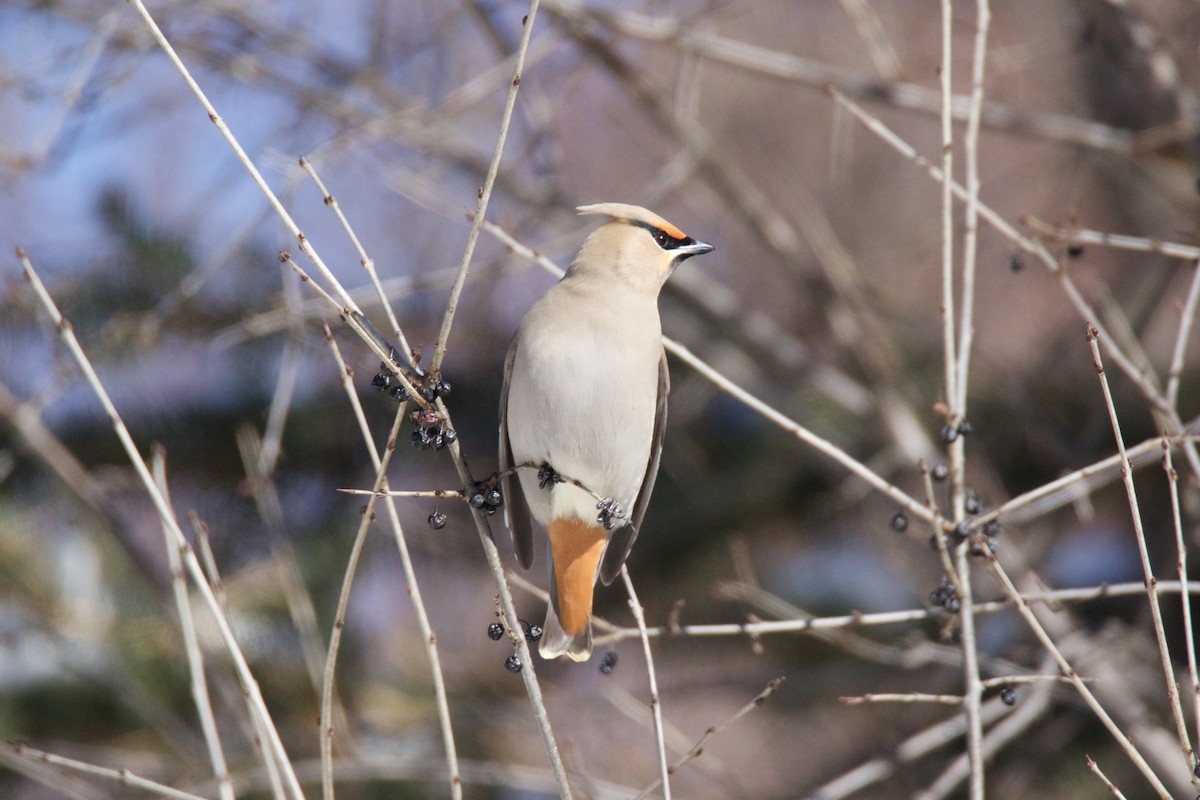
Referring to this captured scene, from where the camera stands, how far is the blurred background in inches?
168

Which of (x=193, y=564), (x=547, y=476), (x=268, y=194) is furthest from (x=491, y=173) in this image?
(x=547, y=476)

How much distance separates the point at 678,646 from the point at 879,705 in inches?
38.2

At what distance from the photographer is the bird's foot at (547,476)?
295cm

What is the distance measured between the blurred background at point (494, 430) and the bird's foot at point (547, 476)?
106 cm

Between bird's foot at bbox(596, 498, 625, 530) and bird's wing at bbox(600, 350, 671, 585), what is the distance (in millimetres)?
A: 100

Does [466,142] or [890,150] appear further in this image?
[890,150]

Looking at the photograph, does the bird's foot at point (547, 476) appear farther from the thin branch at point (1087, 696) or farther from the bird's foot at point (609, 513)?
the thin branch at point (1087, 696)

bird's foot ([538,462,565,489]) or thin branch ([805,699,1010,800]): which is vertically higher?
bird's foot ([538,462,565,489])

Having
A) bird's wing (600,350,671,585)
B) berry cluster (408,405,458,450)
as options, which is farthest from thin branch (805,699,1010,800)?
berry cluster (408,405,458,450)

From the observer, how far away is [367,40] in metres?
5.23

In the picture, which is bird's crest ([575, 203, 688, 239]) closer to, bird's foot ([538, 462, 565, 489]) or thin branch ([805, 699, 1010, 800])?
bird's foot ([538, 462, 565, 489])

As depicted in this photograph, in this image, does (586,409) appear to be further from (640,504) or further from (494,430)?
(494,430)

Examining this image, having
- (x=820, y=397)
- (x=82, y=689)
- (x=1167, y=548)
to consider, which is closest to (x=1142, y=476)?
(x=1167, y=548)

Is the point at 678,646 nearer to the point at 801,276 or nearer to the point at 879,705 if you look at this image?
the point at 879,705
